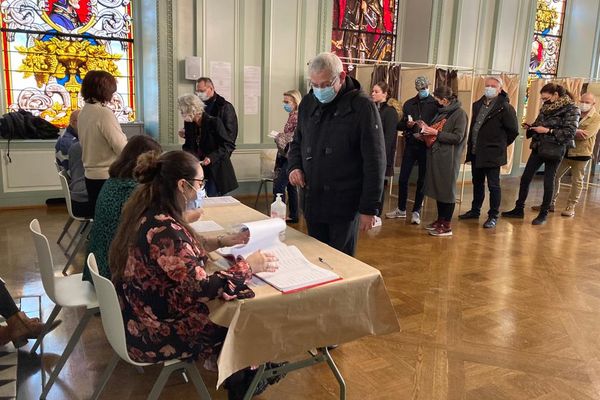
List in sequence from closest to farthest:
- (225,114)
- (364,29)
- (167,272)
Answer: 1. (167,272)
2. (225,114)
3. (364,29)

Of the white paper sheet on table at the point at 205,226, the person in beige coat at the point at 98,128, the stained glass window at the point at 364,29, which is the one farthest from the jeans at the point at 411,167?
the white paper sheet on table at the point at 205,226

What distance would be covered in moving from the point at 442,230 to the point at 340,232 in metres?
2.76

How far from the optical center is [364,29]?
7.90m

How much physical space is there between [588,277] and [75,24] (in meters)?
6.06

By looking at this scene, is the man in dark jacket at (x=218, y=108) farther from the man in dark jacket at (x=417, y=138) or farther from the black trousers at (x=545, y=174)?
the black trousers at (x=545, y=174)

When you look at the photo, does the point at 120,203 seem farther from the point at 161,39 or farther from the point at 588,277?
the point at 161,39

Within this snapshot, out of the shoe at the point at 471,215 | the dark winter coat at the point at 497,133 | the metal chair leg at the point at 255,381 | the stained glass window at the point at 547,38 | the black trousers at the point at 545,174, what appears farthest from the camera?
the stained glass window at the point at 547,38

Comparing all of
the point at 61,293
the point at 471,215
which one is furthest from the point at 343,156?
the point at 471,215

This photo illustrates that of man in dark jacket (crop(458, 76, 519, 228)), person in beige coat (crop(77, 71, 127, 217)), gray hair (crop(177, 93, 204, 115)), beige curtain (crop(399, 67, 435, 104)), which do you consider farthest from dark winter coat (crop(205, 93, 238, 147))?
beige curtain (crop(399, 67, 435, 104))

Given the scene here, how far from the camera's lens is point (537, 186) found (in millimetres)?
8375

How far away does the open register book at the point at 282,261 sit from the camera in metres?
1.77

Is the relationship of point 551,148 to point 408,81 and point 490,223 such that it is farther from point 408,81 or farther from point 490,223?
point 408,81

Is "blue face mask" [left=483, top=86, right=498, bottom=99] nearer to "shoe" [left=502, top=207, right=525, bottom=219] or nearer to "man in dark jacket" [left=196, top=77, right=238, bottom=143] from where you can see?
"shoe" [left=502, top=207, right=525, bottom=219]

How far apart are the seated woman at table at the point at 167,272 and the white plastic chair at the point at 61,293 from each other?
22.2 inches
